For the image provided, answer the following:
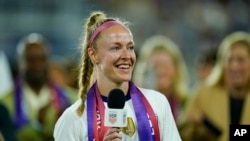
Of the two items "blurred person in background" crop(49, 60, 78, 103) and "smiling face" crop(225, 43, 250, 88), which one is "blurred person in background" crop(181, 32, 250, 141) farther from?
"blurred person in background" crop(49, 60, 78, 103)

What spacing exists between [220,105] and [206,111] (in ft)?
0.43

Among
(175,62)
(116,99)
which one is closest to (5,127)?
(116,99)

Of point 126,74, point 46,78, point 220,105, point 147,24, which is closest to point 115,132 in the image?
point 126,74

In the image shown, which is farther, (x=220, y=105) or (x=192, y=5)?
(x=192, y=5)

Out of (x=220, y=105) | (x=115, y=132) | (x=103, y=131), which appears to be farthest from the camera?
(x=220, y=105)

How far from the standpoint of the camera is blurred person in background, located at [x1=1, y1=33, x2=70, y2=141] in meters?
8.60

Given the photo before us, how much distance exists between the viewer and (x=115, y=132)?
17.1ft

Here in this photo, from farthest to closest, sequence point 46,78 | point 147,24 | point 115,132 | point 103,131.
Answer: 1. point 147,24
2. point 46,78
3. point 103,131
4. point 115,132

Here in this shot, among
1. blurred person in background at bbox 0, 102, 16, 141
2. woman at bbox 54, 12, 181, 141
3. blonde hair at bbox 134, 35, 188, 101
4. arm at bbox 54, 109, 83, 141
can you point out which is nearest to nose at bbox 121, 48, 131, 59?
woman at bbox 54, 12, 181, 141

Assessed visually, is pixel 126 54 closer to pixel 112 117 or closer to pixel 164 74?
pixel 112 117

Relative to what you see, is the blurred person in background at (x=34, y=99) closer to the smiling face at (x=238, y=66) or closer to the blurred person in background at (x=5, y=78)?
the blurred person in background at (x=5, y=78)

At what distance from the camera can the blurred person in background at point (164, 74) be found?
31.1 ft

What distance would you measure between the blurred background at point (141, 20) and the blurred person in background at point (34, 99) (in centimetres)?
854

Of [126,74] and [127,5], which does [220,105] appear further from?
[127,5]
